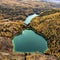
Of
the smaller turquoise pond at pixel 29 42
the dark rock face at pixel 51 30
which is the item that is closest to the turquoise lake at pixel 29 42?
the smaller turquoise pond at pixel 29 42

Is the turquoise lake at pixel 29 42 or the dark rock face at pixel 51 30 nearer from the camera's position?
the turquoise lake at pixel 29 42

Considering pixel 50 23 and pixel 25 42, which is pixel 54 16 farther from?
pixel 25 42

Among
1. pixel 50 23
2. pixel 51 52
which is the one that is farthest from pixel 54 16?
pixel 51 52

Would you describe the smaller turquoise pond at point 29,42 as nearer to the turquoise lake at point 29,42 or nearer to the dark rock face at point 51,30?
the turquoise lake at point 29,42

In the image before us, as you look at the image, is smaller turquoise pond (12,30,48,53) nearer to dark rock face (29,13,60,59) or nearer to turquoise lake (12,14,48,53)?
turquoise lake (12,14,48,53)

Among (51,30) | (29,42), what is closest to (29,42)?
(29,42)

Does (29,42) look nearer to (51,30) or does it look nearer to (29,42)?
(29,42)

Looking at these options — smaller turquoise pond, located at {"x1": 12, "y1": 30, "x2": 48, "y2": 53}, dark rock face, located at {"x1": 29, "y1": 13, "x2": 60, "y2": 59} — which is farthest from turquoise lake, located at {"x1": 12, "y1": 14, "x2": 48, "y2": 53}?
dark rock face, located at {"x1": 29, "y1": 13, "x2": 60, "y2": 59}
